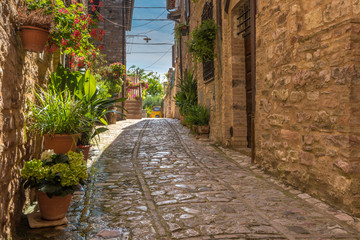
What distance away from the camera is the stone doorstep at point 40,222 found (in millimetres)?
2564

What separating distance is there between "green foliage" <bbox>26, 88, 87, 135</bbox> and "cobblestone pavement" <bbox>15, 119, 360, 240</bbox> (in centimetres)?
82

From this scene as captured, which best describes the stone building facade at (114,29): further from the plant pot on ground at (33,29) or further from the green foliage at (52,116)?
the plant pot on ground at (33,29)

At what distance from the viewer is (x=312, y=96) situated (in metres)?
3.38

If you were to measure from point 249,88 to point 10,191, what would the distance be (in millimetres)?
5060

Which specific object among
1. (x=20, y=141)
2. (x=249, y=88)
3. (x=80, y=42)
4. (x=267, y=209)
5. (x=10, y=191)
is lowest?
(x=267, y=209)

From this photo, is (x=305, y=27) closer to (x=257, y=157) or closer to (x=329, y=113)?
(x=329, y=113)

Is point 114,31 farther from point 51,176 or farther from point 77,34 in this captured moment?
point 51,176

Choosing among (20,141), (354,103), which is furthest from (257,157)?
(20,141)

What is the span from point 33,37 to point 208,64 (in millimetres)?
6092

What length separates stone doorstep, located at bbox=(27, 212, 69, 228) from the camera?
256cm

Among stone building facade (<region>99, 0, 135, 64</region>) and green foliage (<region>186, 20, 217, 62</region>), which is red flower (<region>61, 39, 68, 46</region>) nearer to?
green foliage (<region>186, 20, 217, 62</region>)

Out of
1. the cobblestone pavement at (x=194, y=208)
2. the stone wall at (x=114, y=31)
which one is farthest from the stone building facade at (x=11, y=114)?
the stone wall at (x=114, y=31)

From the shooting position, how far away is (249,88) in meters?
6.40

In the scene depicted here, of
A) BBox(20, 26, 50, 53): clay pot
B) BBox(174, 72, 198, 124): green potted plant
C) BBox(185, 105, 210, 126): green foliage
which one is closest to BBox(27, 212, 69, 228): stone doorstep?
BBox(20, 26, 50, 53): clay pot
